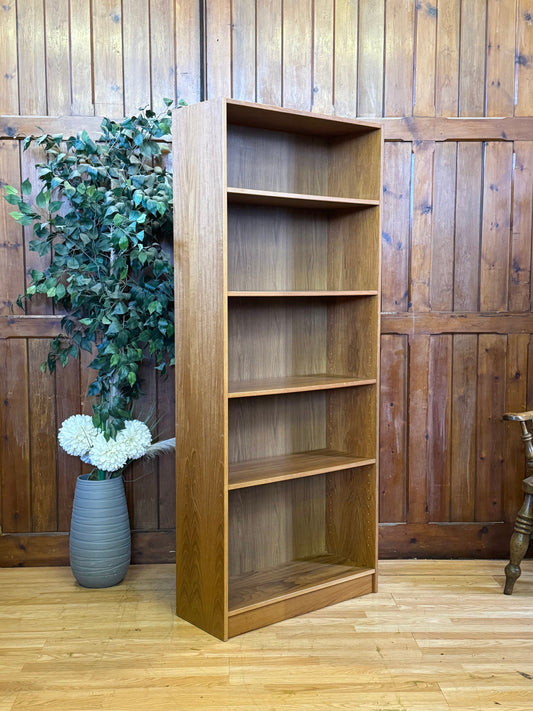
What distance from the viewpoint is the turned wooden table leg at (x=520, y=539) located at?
131 inches

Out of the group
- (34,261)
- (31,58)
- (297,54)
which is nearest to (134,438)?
(34,261)

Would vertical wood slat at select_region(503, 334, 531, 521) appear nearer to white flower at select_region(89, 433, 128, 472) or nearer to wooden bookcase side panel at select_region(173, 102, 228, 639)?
wooden bookcase side panel at select_region(173, 102, 228, 639)

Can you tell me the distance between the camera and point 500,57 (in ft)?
12.2

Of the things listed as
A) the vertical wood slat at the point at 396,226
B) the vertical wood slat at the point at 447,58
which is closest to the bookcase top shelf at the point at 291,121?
the vertical wood slat at the point at 396,226

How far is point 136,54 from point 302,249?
1260 mm

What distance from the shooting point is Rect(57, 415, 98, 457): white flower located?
3.36m

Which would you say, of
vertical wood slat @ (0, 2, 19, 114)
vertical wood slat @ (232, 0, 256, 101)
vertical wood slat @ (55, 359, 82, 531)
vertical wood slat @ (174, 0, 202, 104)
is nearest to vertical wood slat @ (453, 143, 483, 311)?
vertical wood slat @ (232, 0, 256, 101)

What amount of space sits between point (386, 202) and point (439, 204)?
27 cm

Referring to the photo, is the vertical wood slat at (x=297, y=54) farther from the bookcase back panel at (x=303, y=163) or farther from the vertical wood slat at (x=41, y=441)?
the vertical wood slat at (x=41, y=441)

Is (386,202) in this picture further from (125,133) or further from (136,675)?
(136,675)

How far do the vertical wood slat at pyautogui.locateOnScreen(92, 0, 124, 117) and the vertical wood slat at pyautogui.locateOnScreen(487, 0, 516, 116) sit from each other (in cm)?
185

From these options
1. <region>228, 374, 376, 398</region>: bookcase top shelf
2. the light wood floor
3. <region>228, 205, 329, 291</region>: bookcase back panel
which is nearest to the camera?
the light wood floor

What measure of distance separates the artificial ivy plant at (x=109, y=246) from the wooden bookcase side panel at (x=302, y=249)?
34 cm

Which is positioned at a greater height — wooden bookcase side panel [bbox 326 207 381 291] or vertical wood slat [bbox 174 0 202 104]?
vertical wood slat [bbox 174 0 202 104]
